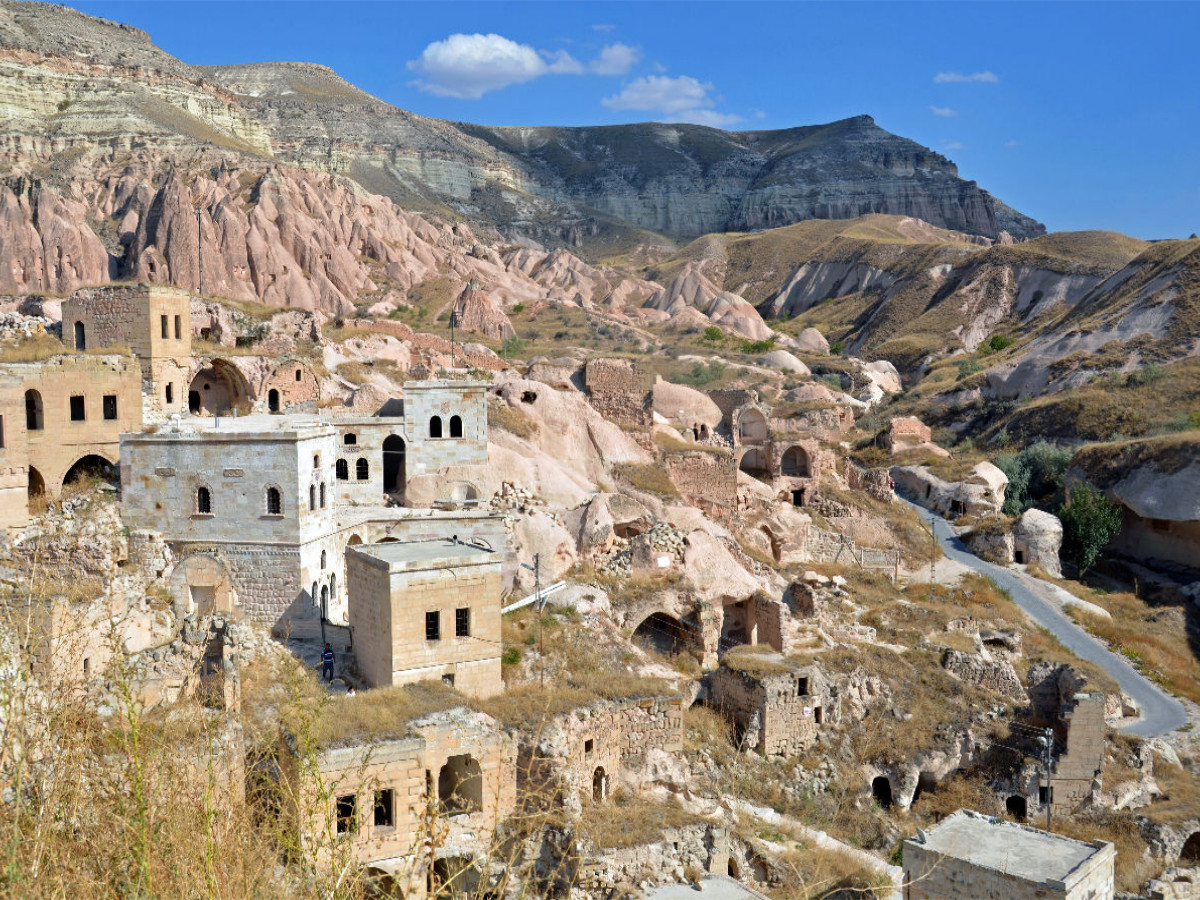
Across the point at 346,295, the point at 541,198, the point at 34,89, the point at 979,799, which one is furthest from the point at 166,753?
the point at 541,198

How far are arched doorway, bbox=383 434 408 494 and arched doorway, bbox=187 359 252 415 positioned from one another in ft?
24.9

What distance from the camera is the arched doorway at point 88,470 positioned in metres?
22.8

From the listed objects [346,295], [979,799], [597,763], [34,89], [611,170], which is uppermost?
[611,170]

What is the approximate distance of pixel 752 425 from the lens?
42.0 m

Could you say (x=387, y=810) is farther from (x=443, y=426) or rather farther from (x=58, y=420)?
(x=58, y=420)

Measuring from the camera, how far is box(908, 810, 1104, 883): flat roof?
1559 cm

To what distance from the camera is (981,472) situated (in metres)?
42.2

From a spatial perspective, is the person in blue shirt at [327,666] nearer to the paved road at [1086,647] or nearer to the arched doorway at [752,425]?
the paved road at [1086,647]

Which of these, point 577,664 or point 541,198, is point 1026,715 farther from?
point 541,198

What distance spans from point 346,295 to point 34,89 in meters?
33.3

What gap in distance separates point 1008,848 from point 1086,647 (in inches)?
585

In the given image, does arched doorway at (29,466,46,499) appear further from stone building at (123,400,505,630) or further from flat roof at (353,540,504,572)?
flat roof at (353,540,504,572)

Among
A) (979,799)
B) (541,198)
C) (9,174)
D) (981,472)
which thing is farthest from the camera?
(541,198)

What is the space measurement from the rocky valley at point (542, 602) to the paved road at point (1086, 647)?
0.53 feet
